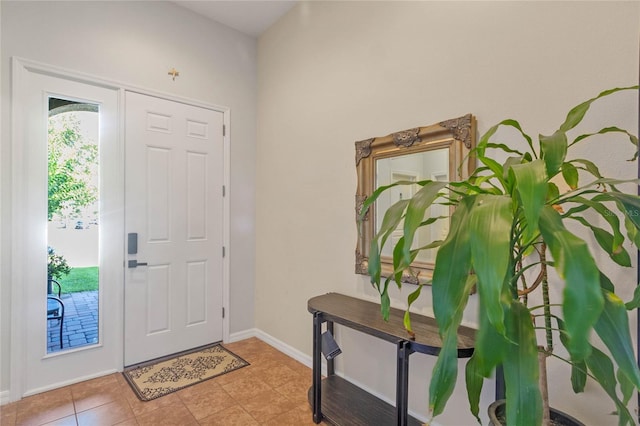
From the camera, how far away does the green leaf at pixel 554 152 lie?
3.02 feet

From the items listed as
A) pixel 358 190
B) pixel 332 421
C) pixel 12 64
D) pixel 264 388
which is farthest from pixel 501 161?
pixel 12 64

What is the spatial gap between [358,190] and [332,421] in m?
1.51

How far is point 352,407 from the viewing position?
82.0 inches

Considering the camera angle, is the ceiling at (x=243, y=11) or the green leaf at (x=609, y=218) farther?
the ceiling at (x=243, y=11)

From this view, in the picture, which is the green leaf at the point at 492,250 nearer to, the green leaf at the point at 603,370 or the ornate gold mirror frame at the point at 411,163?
the green leaf at the point at 603,370

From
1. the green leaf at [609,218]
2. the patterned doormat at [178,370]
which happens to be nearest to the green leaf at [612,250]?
the green leaf at [609,218]

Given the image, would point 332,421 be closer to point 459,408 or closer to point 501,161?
point 459,408

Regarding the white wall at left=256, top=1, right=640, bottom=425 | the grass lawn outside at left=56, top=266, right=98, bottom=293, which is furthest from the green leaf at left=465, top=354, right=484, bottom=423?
the grass lawn outside at left=56, top=266, right=98, bottom=293

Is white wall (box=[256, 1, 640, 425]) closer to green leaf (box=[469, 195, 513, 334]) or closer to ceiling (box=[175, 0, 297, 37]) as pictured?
ceiling (box=[175, 0, 297, 37])

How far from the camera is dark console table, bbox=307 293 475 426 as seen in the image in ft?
5.12


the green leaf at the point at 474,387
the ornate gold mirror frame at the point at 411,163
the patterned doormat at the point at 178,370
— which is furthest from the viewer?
the patterned doormat at the point at 178,370

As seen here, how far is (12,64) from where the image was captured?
2215mm

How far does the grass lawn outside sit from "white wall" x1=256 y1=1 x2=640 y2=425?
145 centimetres

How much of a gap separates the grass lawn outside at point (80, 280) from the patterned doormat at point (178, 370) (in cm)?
77
